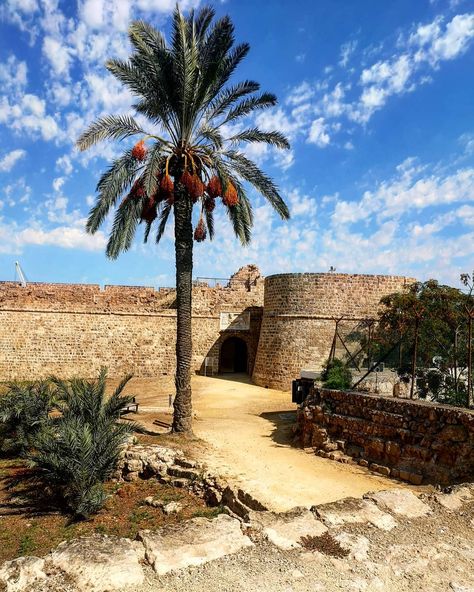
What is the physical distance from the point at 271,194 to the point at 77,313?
13.5 metres

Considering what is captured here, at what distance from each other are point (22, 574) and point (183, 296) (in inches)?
305

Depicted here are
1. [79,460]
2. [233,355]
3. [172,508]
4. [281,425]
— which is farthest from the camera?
[233,355]

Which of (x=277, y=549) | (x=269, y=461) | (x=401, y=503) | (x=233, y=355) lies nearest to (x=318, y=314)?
(x=233, y=355)

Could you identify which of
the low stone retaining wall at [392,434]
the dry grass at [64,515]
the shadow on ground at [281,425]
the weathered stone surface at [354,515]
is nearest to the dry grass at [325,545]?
the weathered stone surface at [354,515]

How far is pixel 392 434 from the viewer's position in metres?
9.07

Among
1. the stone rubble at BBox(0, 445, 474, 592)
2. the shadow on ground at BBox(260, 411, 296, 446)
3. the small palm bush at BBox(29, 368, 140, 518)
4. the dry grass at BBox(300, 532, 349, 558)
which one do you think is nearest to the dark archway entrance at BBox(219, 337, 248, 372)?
the shadow on ground at BBox(260, 411, 296, 446)

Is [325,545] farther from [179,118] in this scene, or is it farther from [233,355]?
[233,355]

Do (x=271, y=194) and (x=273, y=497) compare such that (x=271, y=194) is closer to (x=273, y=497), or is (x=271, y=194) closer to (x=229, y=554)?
(x=273, y=497)

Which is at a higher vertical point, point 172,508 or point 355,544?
point 355,544

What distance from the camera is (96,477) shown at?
678 cm

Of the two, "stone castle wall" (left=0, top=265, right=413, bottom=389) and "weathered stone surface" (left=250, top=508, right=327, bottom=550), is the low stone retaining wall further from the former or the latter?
"stone castle wall" (left=0, top=265, right=413, bottom=389)

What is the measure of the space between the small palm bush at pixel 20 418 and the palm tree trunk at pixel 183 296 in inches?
118

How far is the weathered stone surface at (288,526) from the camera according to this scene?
3678 millimetres

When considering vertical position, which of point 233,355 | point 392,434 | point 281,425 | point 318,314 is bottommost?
point 281,425
